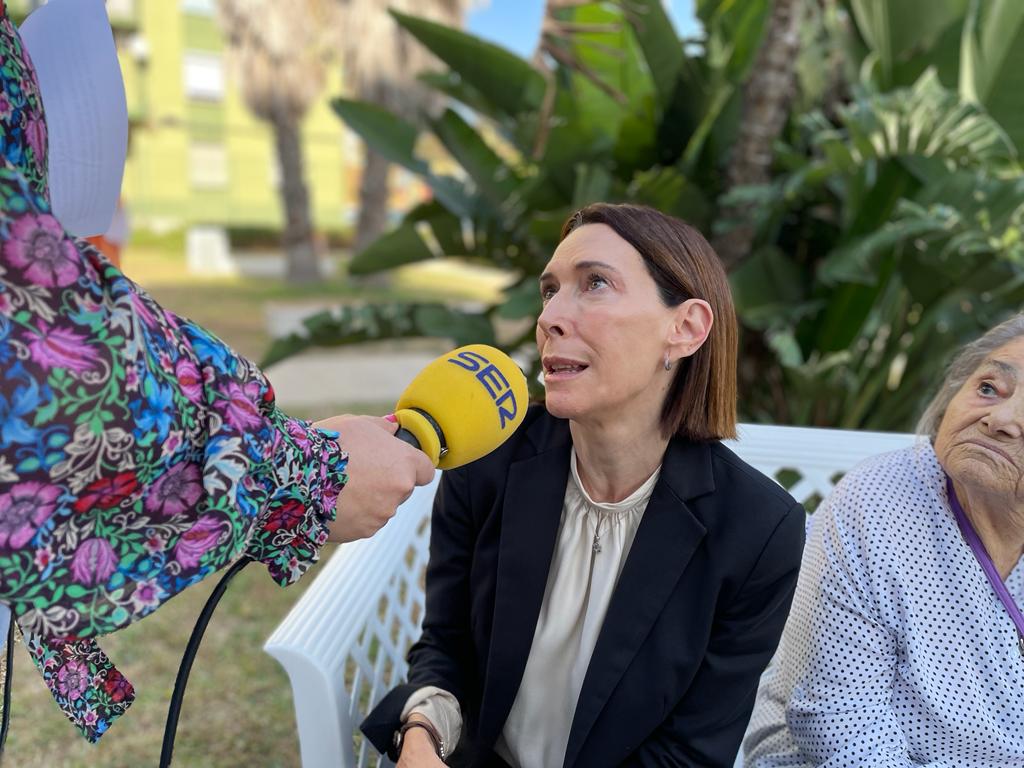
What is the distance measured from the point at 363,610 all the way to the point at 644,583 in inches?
23.9

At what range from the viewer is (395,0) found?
52.2 feet

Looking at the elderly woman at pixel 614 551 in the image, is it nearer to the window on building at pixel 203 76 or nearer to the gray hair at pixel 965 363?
the gray hair at pixel 965 363

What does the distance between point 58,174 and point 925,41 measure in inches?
169

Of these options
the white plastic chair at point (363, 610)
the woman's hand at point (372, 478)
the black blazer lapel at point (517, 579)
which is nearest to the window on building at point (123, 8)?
the white plastic chair at point (363, 610)

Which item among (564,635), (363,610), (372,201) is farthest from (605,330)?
(372,201)

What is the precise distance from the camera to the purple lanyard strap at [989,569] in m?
1.85

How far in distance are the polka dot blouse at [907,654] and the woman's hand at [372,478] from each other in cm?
103

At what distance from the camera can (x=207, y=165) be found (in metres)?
A: 28.6

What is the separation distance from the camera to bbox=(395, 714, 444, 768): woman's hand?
5.43ft

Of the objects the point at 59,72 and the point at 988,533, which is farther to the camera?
the point at 988,533

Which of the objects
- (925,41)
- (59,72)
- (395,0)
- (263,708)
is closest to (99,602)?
(59,72)

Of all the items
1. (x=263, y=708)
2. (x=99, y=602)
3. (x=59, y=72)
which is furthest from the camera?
(x=263, y=708)

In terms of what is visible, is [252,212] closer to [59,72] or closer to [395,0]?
[395,0]

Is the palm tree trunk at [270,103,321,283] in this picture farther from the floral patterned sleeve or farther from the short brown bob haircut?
the floral patterned sleeve
